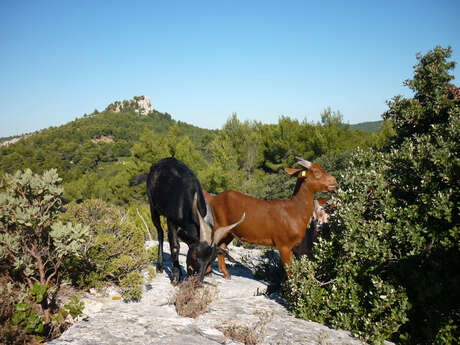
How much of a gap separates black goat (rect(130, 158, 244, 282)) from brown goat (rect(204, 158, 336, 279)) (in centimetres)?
72

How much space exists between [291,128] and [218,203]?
37.2 metres

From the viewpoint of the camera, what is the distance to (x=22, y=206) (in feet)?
13.2

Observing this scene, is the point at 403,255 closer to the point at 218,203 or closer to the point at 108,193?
the point at 218,203

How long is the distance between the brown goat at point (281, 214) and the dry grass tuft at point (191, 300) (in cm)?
167

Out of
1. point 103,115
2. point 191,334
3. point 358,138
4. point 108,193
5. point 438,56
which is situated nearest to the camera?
point 191,334

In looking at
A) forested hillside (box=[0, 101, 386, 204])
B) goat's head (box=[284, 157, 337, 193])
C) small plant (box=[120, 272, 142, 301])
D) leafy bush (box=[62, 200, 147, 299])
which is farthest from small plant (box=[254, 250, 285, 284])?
forested hillside (box=[0, 101, 386, 204])

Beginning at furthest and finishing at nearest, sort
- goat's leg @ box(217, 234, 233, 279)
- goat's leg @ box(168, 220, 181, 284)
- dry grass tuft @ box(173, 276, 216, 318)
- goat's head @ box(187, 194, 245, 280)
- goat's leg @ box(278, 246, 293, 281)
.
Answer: goat's leg @ box(217, 234, 233, 279), goat's leg @ box(278, 246, 293, 281), goat's leg @ box(168, 220, 181, 284), goat's head @ box(187, 194, 245, 280), dry grass tuft @ box(173, 276, 216, 318)

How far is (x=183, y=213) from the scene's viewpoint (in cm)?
515

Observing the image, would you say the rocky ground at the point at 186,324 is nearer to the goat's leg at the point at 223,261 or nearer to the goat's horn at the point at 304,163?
the goat's leg at the point at 223,261

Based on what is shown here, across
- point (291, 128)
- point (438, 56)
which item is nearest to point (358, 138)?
point (291, 128)

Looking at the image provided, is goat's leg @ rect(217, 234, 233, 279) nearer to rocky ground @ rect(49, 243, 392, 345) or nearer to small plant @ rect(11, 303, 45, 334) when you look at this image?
rocky ground @ rect(49, 243, 392, 345)

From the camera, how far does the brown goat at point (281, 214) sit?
18.7ft

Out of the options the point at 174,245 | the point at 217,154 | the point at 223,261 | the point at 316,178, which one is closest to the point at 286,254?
the point at 223,261

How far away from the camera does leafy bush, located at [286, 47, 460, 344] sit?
143 inches
